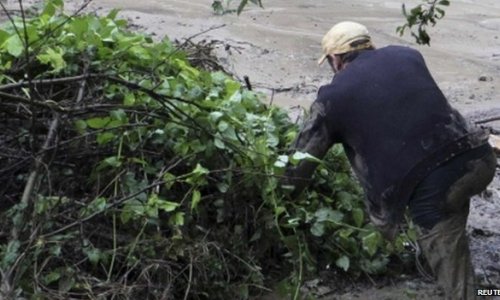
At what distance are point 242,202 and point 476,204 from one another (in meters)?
2.06

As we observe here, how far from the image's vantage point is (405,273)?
4953 millimetres

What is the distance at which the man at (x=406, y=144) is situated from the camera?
4059 mm

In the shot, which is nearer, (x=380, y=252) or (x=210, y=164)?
(x=210, y=164)

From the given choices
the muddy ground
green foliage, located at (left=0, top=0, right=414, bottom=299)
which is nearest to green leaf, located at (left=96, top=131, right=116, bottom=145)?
green foliage, located at (left=0, top=0, right=414, bottom=299)

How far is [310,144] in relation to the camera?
4.30m

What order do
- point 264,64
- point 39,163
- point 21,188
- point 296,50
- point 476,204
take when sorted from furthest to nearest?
point 296,50 < point 264,64 < point 476,204 < point 21,188 < point 39,163

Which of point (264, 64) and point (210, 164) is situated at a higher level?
point (210, 164)

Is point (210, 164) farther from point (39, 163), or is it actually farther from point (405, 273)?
point (405, 273)

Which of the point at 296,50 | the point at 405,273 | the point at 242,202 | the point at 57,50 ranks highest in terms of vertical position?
the point at 57,50

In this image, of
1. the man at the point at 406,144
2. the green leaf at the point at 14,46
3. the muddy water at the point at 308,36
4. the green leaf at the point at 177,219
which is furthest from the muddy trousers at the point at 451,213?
the muddy water at the point at 308,36

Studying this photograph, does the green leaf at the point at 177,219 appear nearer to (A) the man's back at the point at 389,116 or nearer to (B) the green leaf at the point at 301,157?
(B) the green leaf at the point at 301,157

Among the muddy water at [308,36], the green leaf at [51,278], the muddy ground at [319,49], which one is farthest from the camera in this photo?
the muddy water at [308,36]

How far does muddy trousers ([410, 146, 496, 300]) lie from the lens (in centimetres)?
410

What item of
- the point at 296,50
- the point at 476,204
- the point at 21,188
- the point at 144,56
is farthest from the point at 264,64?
the point at 21,188
